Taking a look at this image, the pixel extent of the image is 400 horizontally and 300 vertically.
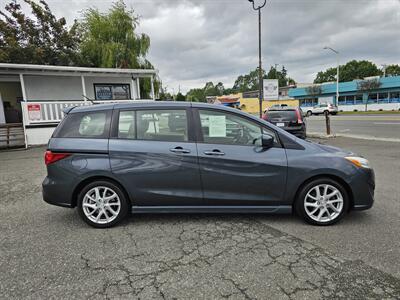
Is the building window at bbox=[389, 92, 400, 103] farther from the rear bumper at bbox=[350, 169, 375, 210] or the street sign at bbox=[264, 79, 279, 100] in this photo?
the rear bumper at bbox=[350, 169, 375, 210]

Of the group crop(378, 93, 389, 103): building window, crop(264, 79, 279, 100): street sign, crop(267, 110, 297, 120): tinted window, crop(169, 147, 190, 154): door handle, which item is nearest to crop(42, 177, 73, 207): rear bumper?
crop(169, 147, 190, 154): door handle

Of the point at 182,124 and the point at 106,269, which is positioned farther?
the point at 182,124

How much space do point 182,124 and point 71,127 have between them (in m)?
1.57

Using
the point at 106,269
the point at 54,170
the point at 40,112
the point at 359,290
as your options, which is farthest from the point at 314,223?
the point at 40,112

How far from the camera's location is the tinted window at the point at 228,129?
11.8 feet

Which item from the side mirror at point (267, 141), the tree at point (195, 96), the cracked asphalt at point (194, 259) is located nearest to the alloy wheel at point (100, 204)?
the cracked asphalt at point (194, 259)

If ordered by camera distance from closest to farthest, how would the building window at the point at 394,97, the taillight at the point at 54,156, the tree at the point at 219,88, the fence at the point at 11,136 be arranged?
1. the taillight at the point at 54,156
2. the fence at the point at 11,136
3. the building window at the point at 394,97
4. the tree at the point at 219,88

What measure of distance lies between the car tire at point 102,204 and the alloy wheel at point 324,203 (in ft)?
8.20

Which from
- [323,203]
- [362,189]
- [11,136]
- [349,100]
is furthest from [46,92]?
[349,100]

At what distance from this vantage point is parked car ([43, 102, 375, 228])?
349 centimetres

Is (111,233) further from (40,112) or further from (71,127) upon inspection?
(40,112)

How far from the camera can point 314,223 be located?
3.52 metres

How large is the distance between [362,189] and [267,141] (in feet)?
4.65

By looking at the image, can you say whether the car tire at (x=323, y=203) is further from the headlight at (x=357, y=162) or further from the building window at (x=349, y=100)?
the building window at (x=349, y=100)
